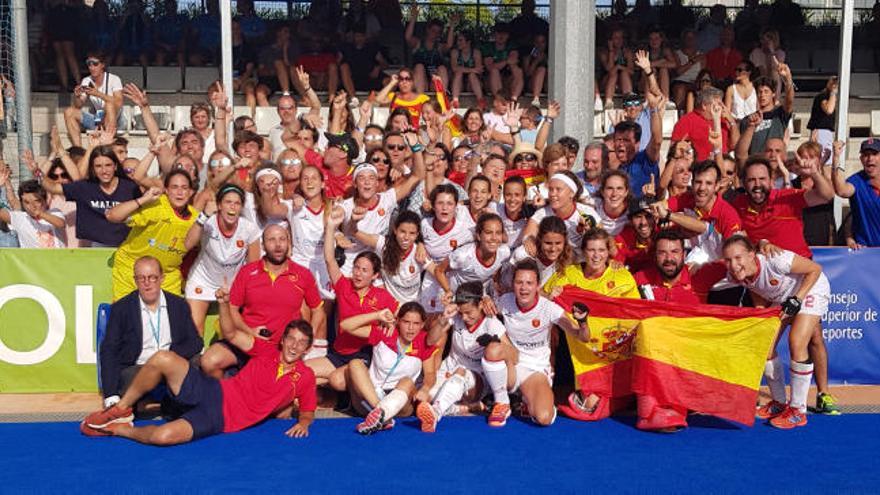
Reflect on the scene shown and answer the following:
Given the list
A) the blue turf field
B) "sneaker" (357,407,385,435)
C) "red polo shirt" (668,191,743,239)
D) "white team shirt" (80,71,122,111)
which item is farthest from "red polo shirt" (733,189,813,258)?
"white team shirt" (80,71,122,111)

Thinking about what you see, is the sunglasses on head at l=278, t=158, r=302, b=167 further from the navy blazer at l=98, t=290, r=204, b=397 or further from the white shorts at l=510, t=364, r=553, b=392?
the white shorts at l=510, t=364, r=553, b=392

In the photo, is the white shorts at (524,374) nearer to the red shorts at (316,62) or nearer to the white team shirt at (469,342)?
the white team shirt at (469,342)

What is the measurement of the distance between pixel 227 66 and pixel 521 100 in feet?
18.4

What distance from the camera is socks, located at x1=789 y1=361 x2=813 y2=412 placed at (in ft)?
26.1

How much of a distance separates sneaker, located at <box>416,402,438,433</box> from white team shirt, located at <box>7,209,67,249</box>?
394 centimetres

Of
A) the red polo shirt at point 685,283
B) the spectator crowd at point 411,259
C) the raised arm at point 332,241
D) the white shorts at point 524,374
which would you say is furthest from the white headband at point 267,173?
the red polo shirt at point 685,283

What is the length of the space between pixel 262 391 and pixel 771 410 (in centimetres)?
399

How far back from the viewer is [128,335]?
26.2 feet

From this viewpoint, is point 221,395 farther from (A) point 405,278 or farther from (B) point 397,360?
(A) point 405,278

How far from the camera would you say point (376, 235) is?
862 centimetres

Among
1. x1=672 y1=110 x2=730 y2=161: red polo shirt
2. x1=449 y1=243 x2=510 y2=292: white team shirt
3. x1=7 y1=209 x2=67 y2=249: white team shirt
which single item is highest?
x1=672 y1=110 x2=730 y2=161: red polo shirt

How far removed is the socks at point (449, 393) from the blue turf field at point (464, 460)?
0.15 meters

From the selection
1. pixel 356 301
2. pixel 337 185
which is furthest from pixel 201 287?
pixel 337 185

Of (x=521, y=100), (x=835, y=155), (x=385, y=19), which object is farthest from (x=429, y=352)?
(x=385, y=19)
